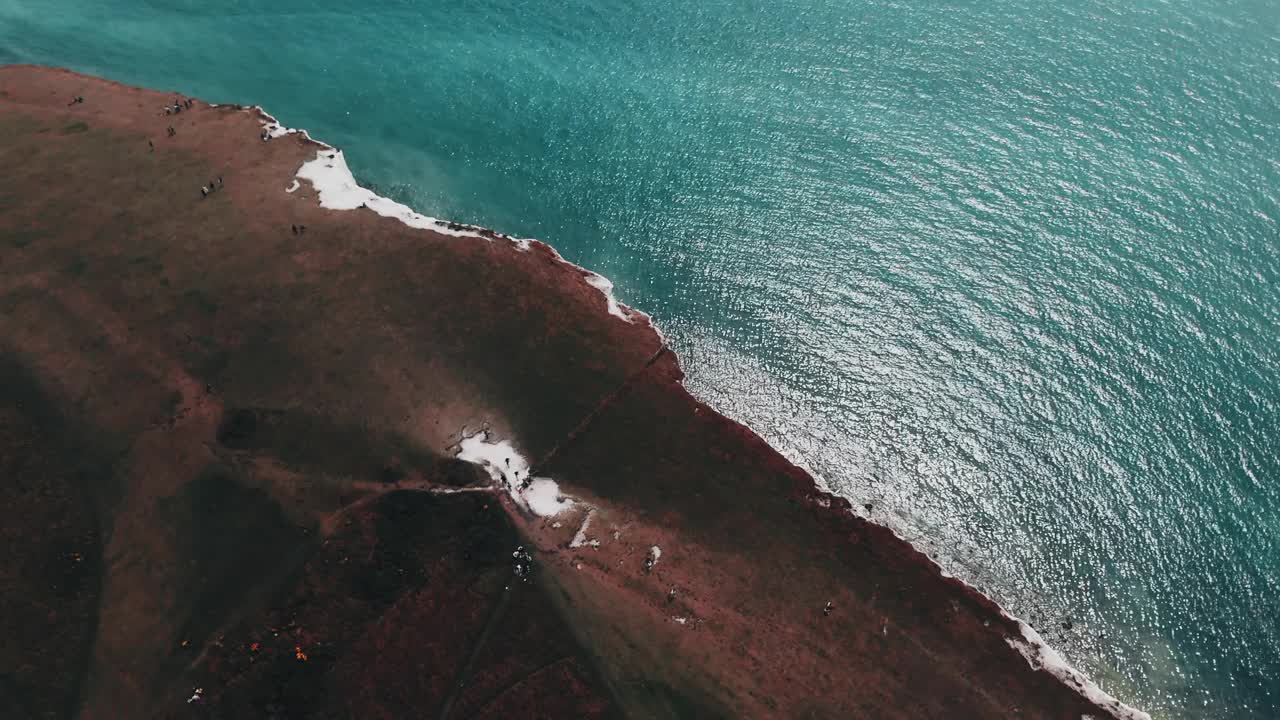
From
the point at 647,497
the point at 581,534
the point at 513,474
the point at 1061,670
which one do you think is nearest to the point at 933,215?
the point at 647,497

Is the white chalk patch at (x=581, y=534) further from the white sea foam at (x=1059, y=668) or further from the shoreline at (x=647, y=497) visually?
the white sea foam at (x=1059, y=668)

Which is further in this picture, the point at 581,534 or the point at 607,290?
the point at 607,290

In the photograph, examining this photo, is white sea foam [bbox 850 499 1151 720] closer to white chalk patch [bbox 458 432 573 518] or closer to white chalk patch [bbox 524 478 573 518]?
white chalk patch [bbox 524 478 573 518]

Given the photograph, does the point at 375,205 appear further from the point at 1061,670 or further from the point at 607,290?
the point at 1061,670

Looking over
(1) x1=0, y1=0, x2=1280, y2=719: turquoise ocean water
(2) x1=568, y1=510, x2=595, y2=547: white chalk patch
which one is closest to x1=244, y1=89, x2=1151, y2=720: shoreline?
(1) x1=0, y1=0, x2=1280, y2=719: turquoise ocean water

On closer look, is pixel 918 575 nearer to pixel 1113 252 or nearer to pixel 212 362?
pixel 1113 252
